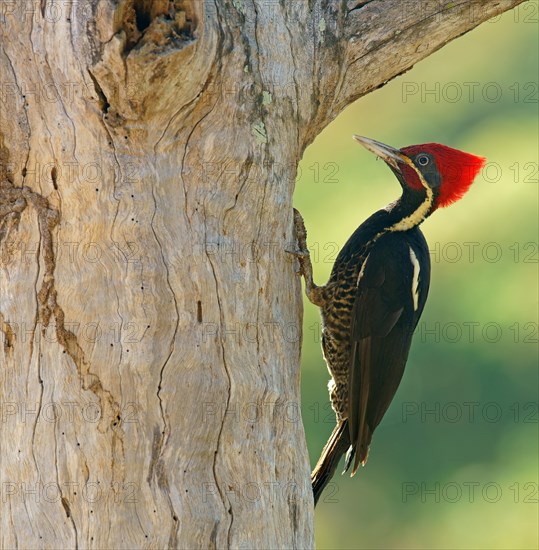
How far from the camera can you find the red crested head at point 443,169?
373cm

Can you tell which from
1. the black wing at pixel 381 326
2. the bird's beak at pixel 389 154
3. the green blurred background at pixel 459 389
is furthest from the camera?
the green blurred background at pixel 459 389

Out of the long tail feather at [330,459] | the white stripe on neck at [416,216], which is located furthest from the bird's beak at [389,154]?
the long tail feather at [330,459]

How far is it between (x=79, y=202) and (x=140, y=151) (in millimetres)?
217

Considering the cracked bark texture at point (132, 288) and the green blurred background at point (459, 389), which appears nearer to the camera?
the cracked bark texture at point (132, 288)

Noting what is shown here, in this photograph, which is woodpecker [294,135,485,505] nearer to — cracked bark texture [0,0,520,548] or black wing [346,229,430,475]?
black wing [346,229,430,475]

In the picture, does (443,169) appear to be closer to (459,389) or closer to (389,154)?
(389,154)

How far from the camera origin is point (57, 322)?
2.39 metres

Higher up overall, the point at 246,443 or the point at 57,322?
the point at 57,322

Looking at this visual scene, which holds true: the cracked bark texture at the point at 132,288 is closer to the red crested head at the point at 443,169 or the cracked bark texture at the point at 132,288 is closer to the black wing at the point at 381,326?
the black wing at the point at 381,326

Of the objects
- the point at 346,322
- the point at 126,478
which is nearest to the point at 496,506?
the point at 346,322

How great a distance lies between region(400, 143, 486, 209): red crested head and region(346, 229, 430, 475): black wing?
0.25 m

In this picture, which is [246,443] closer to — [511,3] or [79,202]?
[79,202]

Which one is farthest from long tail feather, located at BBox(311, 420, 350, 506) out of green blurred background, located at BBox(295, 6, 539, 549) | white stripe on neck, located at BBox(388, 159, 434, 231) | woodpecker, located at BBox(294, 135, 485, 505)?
green blurred background, located at BBox(295, 6, 539, 549)

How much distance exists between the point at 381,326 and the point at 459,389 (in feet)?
12.0
